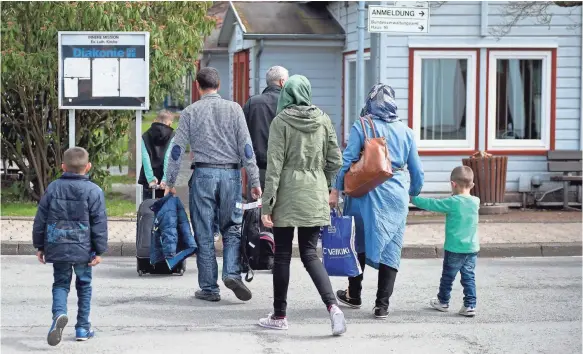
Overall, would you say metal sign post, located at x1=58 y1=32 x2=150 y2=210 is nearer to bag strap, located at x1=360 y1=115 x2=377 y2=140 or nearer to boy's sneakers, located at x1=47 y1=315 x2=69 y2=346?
bag strap, located at x1=360 y1=115 x2=377 y2=140

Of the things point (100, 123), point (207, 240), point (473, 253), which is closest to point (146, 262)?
point (207, 240)

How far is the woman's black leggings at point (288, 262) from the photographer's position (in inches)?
305

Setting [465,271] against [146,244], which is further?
[146,244]

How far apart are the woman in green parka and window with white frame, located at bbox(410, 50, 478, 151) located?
8.60 metres

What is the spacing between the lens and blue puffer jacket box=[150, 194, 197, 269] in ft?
30.0

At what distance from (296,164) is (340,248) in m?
0.78

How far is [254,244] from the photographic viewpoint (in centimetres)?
920

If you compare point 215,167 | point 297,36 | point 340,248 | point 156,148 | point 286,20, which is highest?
point 286,20

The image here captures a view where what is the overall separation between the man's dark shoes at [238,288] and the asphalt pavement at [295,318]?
82 millimetres

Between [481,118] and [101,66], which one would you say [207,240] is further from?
[481,118]

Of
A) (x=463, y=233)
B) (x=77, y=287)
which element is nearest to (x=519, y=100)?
(x=463, y=233)

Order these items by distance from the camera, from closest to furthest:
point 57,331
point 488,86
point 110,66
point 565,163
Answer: point 57,331 → point 110,66 → point 565,163 → point 488,86

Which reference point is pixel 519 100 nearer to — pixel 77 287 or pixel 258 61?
pixel 258 61

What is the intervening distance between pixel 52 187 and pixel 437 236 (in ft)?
22.0
